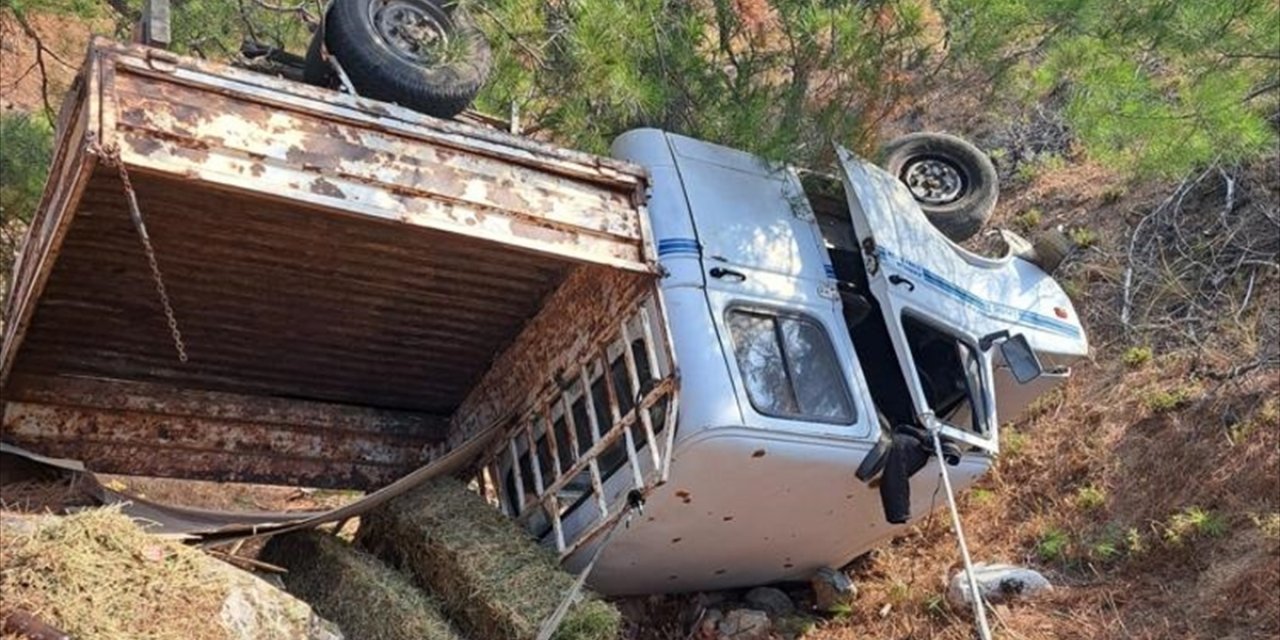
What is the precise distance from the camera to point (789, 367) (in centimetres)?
600

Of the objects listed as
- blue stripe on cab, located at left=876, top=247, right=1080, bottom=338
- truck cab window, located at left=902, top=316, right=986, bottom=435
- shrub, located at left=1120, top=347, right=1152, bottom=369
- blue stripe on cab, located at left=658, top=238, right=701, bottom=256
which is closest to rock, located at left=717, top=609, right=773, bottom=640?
truck cab window, located at left=902, top=316, right=986, bottom=435

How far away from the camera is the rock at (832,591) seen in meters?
7.65

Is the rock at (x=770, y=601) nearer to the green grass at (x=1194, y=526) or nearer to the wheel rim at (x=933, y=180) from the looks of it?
the green grass at (x=1194, y=526)

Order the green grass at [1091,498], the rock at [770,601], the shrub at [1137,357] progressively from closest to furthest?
1. the rock at [770,601]
2. the green grass at [1091,498]
3. the shrub at [1137,357]

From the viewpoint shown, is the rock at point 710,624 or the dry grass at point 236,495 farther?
the dry grass at point 236,495

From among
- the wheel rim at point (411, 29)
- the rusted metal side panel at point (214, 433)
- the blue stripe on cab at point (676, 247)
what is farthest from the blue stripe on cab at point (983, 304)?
the rusted metal side panel at point (214, 433)

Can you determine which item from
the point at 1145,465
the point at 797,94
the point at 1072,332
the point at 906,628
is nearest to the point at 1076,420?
the point at 1145,465

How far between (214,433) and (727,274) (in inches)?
154

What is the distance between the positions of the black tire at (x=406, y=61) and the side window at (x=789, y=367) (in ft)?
6.67

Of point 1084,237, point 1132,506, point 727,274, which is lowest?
point 1132,506

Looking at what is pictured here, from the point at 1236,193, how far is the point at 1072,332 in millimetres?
4343

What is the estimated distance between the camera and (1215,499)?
7.87m

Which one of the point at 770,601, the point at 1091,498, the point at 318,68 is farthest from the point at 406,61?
the point at 1091,498

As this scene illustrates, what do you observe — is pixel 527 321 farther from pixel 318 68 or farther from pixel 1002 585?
pixel 1002 585
